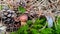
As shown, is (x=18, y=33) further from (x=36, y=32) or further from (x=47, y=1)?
(x=47, y=1)

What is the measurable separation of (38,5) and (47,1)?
14 cm

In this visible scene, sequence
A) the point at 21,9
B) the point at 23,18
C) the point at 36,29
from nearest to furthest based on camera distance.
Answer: the point at 36,29
the point at 23,18
the point at 21,9

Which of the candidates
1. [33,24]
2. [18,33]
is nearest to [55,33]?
[33,24]

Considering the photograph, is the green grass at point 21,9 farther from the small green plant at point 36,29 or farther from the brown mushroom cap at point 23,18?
the small green plant at point 36,29

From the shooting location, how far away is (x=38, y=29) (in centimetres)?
182

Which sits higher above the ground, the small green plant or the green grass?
the green grass

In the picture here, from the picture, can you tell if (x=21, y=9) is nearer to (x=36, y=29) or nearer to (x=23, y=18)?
(x=23, y=18)

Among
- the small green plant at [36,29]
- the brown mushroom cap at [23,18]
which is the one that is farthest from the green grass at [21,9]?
the small green plant at [36,29]

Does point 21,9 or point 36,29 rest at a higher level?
point 21,9

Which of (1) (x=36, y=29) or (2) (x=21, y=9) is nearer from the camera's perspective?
(1) (x=36, y=29)

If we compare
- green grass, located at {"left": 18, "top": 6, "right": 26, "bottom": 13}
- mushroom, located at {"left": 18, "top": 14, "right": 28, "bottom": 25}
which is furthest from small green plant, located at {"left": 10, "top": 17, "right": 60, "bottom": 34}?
green grass, located at {"left": 18, "top": 6, "right": 26, "bottom": 13}

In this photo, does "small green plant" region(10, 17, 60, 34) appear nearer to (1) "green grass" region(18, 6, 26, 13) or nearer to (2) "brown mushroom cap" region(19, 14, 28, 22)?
(2) "brown mushroom cap" region(19, 14, 28, 22)

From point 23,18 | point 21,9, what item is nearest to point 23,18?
point 23,18

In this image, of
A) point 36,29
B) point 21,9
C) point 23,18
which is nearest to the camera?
point 36,29
